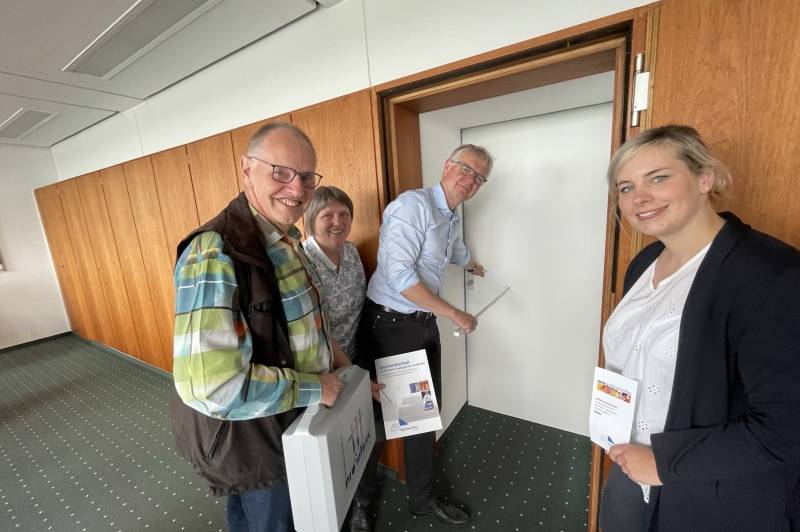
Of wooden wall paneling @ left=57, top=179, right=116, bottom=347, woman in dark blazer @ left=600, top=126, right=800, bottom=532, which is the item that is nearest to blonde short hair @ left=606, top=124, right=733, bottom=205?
woman in dark blazer @ left=600, top=126, right=800, bottom=532

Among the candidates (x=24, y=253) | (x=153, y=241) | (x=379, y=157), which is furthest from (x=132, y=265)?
(x=379, y=157)

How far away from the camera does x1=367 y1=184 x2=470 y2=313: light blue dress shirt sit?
4.76 ft

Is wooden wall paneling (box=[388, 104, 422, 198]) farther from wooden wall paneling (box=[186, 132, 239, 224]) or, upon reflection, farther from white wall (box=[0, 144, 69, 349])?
white wall (box=[0, 144, 69, 349])

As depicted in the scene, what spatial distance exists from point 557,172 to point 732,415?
5.21 feet

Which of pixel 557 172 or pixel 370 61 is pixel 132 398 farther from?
pixel 557 172

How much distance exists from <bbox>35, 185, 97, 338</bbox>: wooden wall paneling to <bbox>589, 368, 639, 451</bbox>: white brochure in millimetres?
5708

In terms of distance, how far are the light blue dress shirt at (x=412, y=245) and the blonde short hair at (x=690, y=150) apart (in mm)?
817

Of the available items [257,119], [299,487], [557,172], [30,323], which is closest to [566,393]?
[557,172]

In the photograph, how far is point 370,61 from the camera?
1.57 metres

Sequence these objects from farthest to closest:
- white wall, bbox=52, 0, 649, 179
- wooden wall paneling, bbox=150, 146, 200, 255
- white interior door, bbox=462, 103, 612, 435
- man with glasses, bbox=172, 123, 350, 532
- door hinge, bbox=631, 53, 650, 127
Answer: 1. wooden wall paneling, bbox=150, 146, 200, 255
2. white interior door, bbox=462, 103, 612, 435
3. white wall, bbox=52, 0, 649, 179
4. door hinge, bbox=631, 53, 650, 127
5. man with glasses, bbox=172, 123, 350, 532

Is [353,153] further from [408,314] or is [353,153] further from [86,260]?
[86,260]

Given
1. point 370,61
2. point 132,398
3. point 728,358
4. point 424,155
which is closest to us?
point 728,358

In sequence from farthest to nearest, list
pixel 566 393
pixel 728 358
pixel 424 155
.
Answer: pixel 566 393
pixel 424 155
pixel 728 358

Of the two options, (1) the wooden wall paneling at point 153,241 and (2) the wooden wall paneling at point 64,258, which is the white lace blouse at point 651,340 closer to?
(1) the wooden wall paneling at point 153,241
